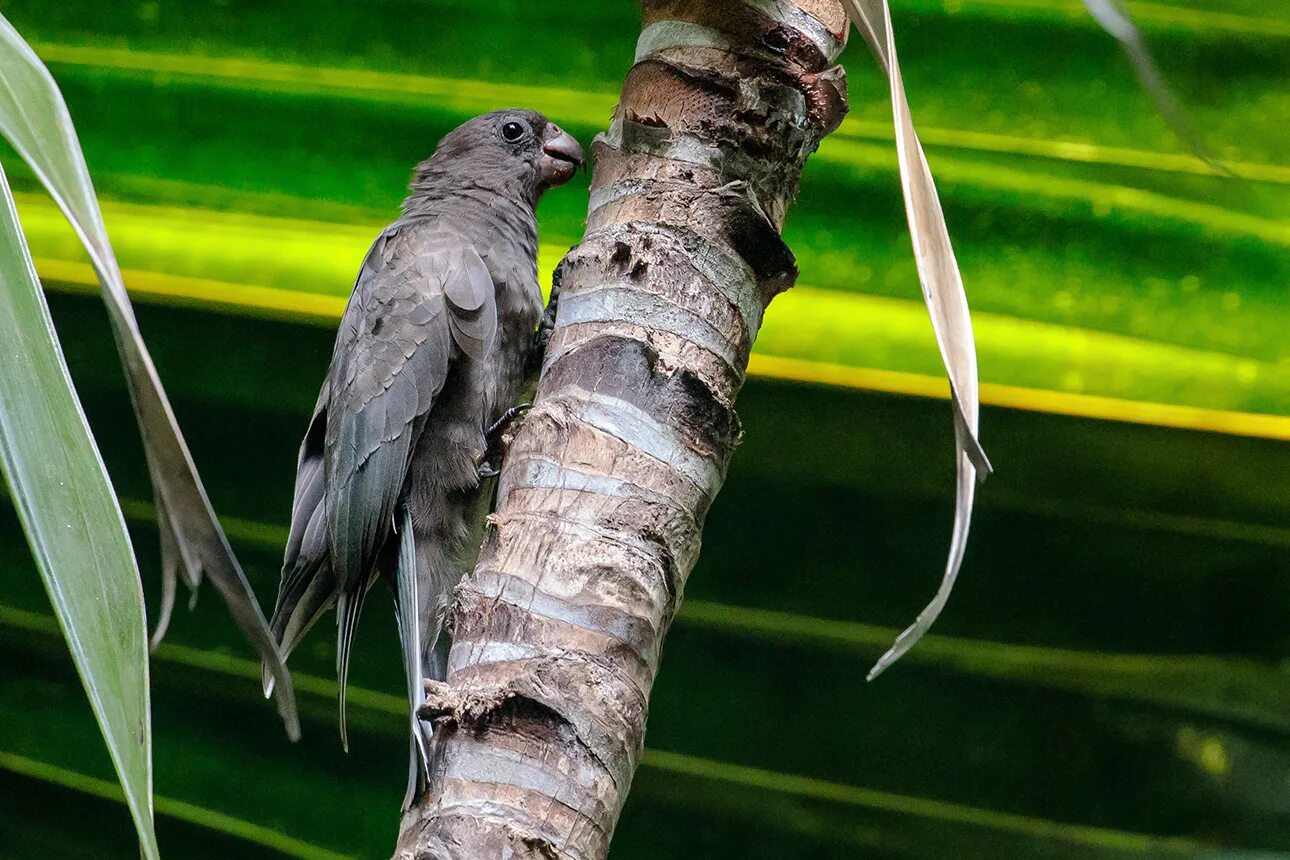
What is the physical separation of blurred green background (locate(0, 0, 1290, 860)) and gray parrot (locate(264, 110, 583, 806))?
1.25 ft

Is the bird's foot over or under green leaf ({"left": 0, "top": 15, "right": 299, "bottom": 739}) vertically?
over

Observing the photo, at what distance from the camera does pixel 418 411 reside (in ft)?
6.79

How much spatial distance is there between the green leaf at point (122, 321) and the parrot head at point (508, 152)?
159cm

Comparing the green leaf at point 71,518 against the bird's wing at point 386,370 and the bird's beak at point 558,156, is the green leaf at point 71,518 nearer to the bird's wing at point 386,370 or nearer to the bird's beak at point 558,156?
the bird's wing at point 386,370

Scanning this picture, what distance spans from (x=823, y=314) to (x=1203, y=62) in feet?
2.89

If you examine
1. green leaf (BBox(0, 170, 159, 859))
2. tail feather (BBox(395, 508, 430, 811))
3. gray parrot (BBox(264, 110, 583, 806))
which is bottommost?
green leaf (BBox(0, 170, 159, 859))

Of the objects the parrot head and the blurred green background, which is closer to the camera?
the blurred green background

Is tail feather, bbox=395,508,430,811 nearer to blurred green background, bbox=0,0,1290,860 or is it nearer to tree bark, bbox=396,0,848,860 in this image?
tree bark, bbox=396,0,848,860

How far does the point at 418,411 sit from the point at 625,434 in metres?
0.93

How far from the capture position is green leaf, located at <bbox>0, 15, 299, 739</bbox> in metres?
0.81

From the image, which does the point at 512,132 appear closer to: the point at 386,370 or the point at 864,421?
the point at 386,370

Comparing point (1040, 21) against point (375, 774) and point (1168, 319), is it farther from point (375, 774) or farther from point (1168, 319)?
point (375, 774)

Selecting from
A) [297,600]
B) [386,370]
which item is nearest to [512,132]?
[386,370]

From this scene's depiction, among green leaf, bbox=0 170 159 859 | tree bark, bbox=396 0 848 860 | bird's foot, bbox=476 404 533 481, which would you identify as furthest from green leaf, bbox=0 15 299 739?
bird's foot, bbox=476 404 533 481
